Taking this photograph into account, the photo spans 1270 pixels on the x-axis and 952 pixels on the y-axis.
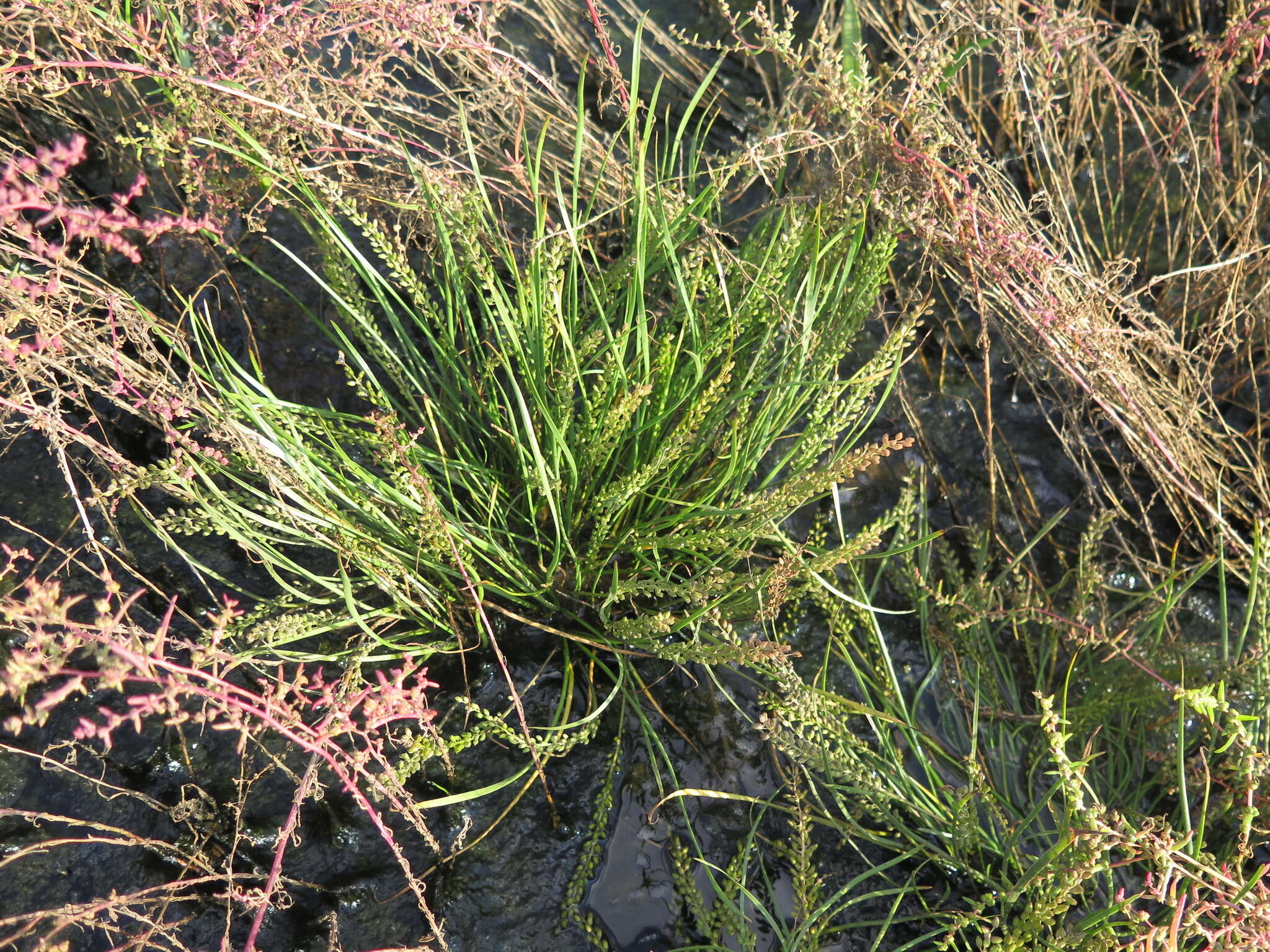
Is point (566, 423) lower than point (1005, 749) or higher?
higher

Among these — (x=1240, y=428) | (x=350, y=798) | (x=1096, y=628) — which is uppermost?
(x=1240, y=428)

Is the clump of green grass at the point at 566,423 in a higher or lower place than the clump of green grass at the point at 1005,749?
higher

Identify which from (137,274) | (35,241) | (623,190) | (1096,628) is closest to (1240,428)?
(1096,628)

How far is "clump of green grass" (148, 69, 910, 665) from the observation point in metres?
1.59

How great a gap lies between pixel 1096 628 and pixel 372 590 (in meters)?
1.64

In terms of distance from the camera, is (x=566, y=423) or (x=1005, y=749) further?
(x=1005, y=749)

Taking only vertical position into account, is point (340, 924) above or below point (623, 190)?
below

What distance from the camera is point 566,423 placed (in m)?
1.66

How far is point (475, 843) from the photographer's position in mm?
1717

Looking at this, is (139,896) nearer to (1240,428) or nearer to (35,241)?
(35,241)

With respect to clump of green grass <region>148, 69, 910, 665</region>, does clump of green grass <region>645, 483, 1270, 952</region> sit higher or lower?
lower

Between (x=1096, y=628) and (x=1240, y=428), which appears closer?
(x=1096, y=628)

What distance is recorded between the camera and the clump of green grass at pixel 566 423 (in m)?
1.59

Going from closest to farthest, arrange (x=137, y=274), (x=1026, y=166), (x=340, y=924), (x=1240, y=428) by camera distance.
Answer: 1. (x=340, y=924)
2. (x=137, y=274)
3. (x=1240, y=428)
4. (x=1026, y=166)
